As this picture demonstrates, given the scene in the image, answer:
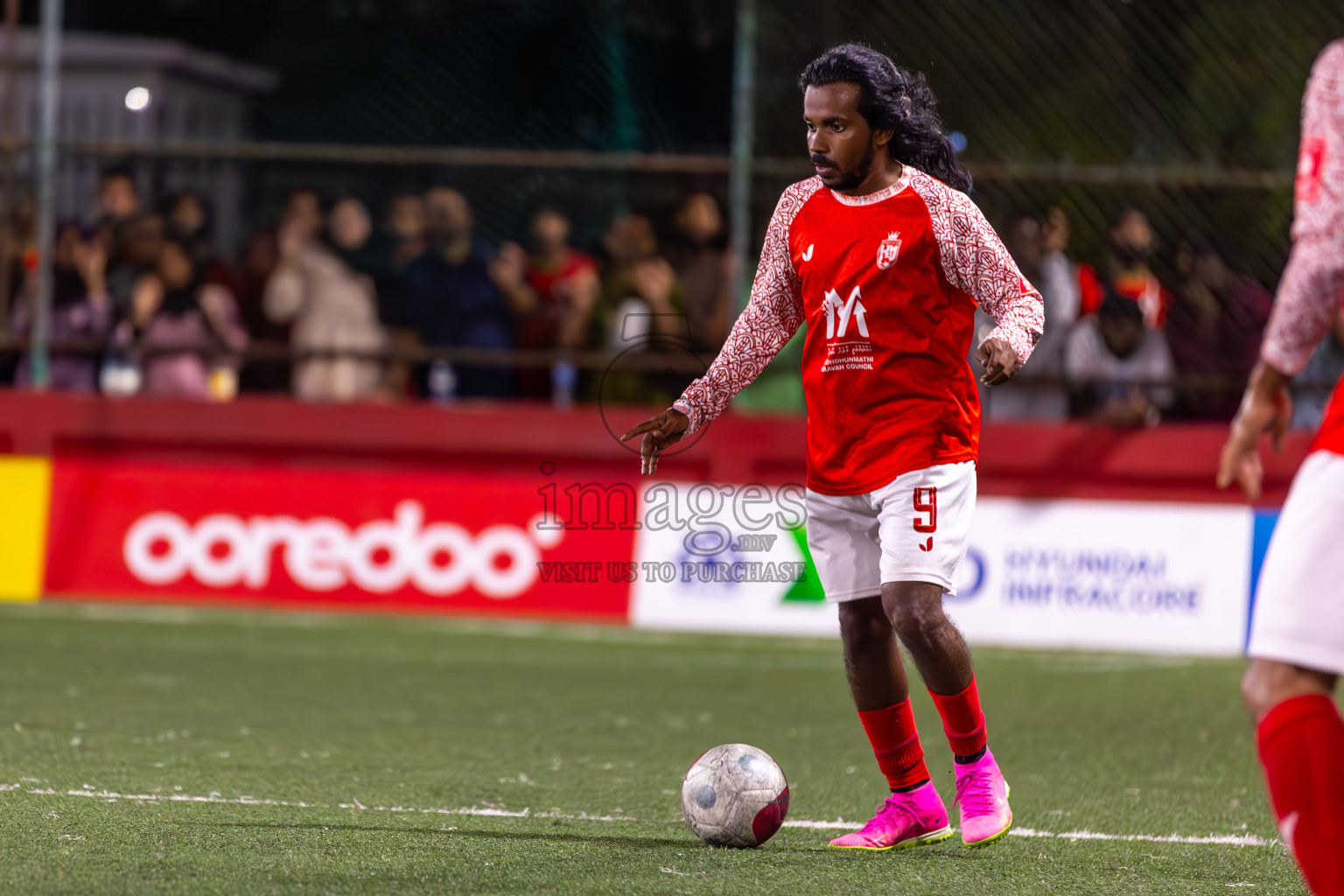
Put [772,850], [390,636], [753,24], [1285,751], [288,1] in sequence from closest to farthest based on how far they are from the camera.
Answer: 1. [1285,751]
2. [772,850]
3. [390,636]
4. [753,24]
5. [288,1]

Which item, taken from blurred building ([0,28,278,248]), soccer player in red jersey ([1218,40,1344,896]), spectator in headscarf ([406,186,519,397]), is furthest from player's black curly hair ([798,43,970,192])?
blurred building ([0,28,278,248])

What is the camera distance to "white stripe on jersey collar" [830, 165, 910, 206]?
4.80m

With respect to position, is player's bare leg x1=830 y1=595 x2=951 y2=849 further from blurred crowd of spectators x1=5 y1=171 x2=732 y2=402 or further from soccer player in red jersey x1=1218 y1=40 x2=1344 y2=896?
blurred crowd of spectators x1=5 y1=171 x2=732 y2=402

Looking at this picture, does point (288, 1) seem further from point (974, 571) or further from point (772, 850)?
point (772, 850)

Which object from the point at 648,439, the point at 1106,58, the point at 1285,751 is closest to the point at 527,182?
the point at 1106,58

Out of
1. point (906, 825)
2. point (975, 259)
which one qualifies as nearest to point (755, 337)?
point (975, 259)

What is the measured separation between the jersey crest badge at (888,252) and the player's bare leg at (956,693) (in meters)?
0.81

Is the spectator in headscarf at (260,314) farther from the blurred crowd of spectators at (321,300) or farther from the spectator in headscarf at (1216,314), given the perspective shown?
the spectator in headscarf at (1216,314)

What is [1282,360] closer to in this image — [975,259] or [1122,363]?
[975,259]

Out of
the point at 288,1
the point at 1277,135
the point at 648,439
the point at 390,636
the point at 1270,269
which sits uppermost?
the point at 288,1

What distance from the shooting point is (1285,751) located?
132 inches

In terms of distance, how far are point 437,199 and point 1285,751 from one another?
336 inches

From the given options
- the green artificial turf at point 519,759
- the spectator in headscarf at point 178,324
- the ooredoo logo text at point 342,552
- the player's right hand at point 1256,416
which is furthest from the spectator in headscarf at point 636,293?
the player's right hand at point 1256,416

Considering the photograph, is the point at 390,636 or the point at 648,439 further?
the point at 390,636
